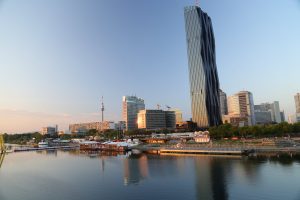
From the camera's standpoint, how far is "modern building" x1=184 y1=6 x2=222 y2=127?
179 metres

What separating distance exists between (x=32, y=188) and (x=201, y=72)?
152144 millimetres

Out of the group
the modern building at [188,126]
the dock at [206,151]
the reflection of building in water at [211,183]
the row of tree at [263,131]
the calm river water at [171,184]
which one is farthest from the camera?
the modern building at [188,126]

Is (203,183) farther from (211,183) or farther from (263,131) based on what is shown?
(263,131)

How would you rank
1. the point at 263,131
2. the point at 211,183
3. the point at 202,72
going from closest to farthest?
the point at 211,183 < the point at 263,131 < the point at 202,72

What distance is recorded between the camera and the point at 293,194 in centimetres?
2994

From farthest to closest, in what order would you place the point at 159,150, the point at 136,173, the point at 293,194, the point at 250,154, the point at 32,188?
the point at 159,150, the point at 250,154, the point at 136,173, the point at 32,188, the point at 293,194

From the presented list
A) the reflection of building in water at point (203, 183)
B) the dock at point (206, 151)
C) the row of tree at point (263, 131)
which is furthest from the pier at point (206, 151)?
the row of tree at point (263, 131)

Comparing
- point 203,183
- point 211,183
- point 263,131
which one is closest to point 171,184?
point 203,183

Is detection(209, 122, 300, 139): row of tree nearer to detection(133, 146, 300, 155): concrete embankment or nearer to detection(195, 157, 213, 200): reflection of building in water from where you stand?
detection(133, 146, 300, 155): concrete embankment

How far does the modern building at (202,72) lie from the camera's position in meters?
179

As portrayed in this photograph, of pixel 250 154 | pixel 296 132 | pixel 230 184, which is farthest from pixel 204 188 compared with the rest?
pixel 296 132

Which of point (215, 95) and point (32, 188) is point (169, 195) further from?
point (215, 95)

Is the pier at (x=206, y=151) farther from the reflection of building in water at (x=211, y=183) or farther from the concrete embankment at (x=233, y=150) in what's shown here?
the reflection of building in water at (x=211, y=183)

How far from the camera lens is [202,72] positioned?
6993 inches
